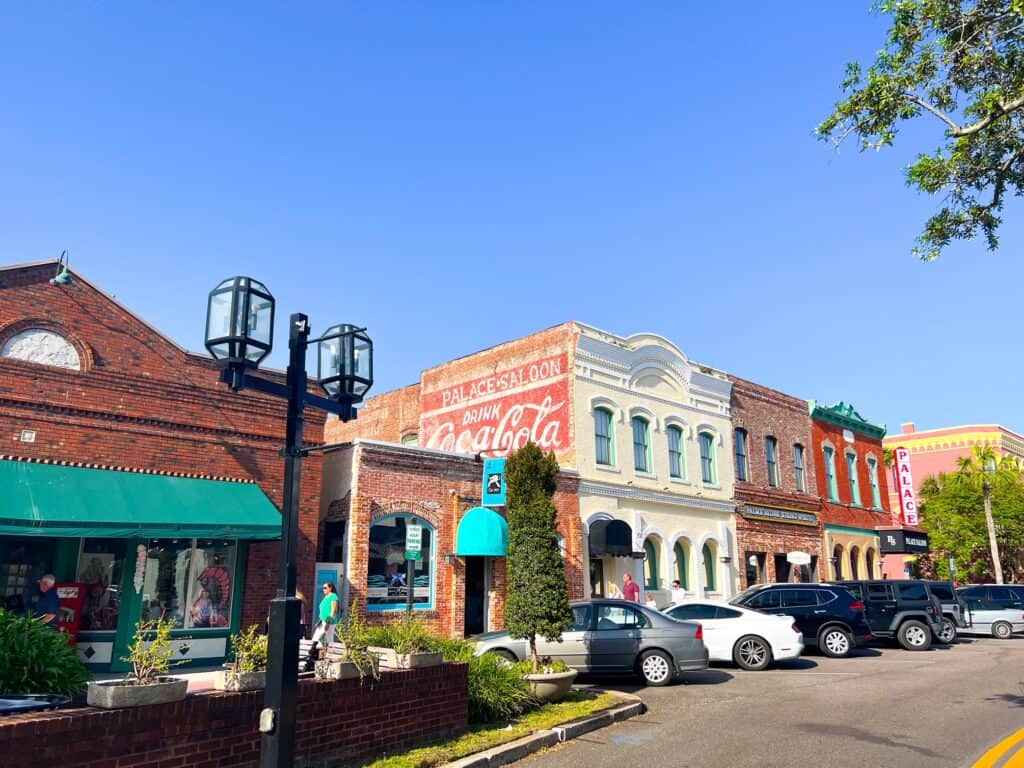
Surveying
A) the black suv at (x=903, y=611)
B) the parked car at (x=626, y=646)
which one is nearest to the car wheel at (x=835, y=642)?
the black suv at (x=903, y=611)

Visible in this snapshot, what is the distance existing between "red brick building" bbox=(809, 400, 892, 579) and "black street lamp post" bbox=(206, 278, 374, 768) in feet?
102

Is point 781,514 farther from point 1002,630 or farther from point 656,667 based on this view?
point 656,667

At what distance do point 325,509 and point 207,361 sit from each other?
4534mm

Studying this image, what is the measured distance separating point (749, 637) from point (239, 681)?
12070 mm

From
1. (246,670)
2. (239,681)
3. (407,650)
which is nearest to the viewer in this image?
(239,681)

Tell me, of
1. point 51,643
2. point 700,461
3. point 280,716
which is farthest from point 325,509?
point 700,461

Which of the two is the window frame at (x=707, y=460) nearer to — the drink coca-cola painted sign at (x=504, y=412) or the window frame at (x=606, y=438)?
the window frame at (x=606, y=438)

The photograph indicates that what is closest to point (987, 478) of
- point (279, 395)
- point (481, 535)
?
point (481, 535)

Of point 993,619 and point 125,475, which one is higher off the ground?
point 125,475

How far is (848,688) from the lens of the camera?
13227mm

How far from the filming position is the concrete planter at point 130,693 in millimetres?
6109

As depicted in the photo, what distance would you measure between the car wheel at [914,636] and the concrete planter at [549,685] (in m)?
13.2

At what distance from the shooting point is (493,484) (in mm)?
19625

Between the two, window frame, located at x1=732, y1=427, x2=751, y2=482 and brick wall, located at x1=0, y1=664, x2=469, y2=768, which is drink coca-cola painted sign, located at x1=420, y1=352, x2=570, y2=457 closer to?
window frame, located at x1=732, y1=427, x2=751, y2=482
